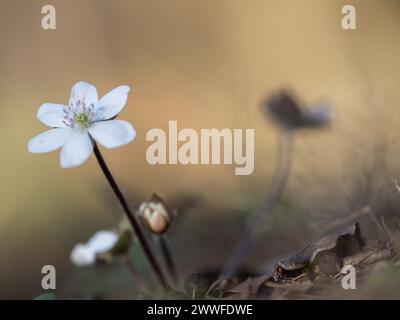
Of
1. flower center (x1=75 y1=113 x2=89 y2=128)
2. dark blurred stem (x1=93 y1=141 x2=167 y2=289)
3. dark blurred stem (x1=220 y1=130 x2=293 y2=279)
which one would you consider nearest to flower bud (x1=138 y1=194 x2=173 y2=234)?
dark blurred stem (x1=93 y1=141 x2=167 y2=289)

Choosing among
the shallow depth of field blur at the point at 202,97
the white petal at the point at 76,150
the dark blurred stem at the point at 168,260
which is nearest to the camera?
the white petal at the point at 76,150

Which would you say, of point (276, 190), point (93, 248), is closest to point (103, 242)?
point (93, 248)

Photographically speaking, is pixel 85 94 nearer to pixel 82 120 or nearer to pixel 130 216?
pixel 82 120

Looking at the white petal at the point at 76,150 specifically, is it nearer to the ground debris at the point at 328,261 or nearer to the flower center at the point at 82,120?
the flower center at the point at 82,120

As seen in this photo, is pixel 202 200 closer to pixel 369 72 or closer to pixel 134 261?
pixel 134 261

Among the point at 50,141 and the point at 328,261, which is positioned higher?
the point at 50,141

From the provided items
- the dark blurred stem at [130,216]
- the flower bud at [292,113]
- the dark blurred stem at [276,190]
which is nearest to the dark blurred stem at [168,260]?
the dark blurred stem at [130,216]
